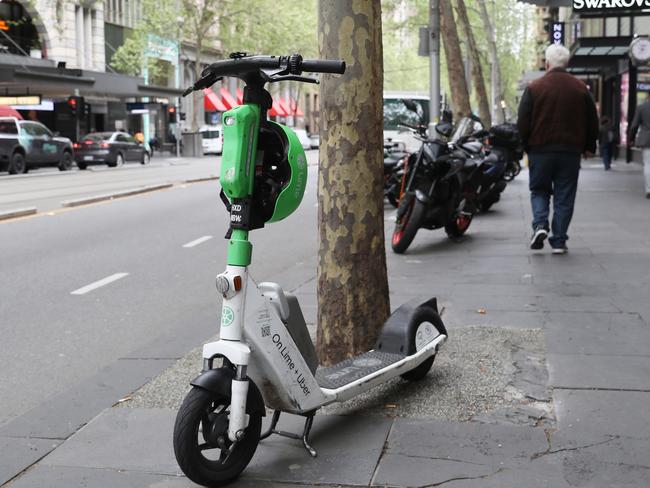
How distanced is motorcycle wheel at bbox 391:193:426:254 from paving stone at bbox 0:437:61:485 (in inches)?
267

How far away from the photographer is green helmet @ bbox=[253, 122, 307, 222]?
3.92 meters

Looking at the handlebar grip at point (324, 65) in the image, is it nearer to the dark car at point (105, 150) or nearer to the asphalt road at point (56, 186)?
the asphalt road at point (56, 186)

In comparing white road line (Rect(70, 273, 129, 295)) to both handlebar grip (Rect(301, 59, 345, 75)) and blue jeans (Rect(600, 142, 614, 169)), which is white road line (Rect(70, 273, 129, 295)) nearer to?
handlebar grip (Rect(301, 59, 345, 75))

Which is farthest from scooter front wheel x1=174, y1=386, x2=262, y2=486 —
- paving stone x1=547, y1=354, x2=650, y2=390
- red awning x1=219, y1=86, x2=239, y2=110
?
red awning x1=219, y1=86, x2=239, y2=110

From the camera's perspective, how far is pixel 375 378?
464 centimetres

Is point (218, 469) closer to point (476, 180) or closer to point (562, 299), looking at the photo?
point (562, 299)

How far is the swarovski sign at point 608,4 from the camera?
12.5 metres

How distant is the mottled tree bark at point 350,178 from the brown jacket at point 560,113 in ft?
15.0

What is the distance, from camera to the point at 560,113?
9.55 meters

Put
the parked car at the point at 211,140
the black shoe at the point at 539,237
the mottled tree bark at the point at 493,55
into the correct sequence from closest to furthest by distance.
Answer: the black shoe at the point at 539,237 < the mottled tree bark at the point at 493,55 < the parked car at the point at 211,140

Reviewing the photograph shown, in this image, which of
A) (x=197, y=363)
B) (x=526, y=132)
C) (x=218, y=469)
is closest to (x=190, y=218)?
(x=526, y=132)

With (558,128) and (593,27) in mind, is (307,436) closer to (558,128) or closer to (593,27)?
(558,128)

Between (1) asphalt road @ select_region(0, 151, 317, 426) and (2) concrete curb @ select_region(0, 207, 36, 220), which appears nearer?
(1) asphalt road @ select_region(0, 151, 317, 426)

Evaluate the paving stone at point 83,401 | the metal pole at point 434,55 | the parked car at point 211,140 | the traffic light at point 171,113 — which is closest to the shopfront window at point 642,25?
the metal pole at point 434,55
